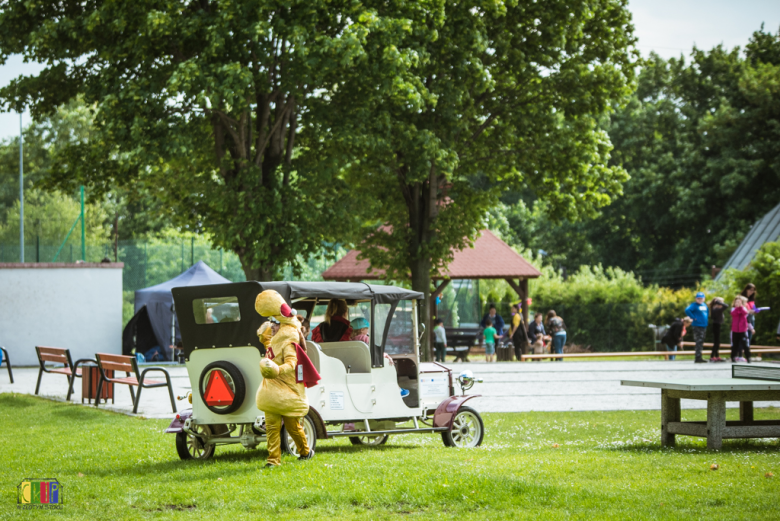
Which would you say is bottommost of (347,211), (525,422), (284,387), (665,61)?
(525,422)

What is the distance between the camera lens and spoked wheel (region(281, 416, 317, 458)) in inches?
343

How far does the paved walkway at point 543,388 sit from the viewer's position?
1566 centimetres

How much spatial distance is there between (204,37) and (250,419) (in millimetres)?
12192

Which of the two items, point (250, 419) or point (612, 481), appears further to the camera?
point (250, 419)

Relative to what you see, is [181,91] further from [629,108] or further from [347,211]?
[629,108]

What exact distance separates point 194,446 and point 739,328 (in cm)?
1757

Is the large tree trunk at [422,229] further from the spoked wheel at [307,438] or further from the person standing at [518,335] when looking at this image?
the spoked wheel at [307,438]

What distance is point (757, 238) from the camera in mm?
40375

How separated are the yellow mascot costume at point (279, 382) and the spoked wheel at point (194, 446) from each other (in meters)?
1.04

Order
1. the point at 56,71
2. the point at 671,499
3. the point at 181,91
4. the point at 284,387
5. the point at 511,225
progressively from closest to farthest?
the point at 671,499, the point at 284,387, the point at 181,91, the point at 56,71, the point at 511,225

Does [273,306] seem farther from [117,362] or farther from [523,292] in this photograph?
[523,292]

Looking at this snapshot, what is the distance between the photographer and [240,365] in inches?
347

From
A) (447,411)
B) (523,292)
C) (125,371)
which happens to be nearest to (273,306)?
(447,411)

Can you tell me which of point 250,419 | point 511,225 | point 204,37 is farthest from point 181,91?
point 511,225
